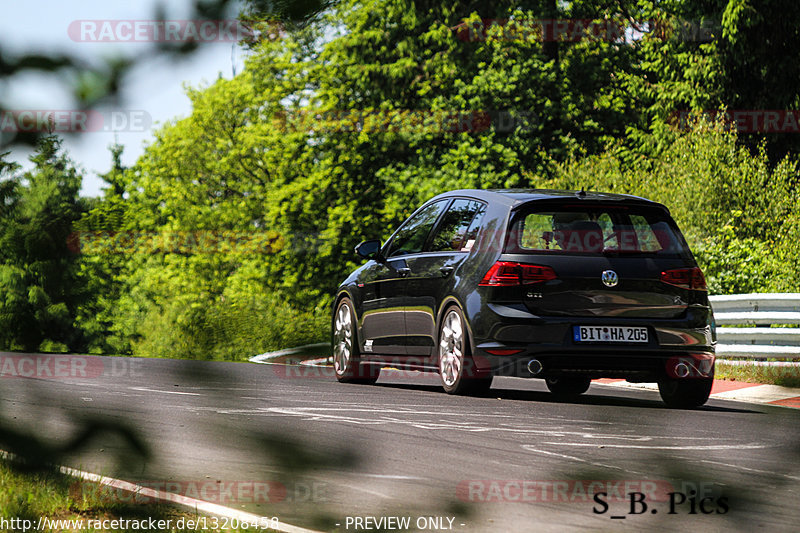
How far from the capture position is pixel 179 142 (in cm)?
197

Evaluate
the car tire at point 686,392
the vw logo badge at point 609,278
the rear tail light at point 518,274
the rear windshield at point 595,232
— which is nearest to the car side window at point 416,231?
the rear windshield at point 595,232

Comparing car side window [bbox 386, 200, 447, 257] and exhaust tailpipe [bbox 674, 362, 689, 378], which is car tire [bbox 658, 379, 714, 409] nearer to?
exhaust tailpipe [bbox 674, 362, 689, 378]

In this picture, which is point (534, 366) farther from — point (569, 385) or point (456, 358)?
point (569, 385)

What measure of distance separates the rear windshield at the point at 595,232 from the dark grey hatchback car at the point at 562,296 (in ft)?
0.03

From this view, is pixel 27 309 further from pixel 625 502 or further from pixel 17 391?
pixel 625 502

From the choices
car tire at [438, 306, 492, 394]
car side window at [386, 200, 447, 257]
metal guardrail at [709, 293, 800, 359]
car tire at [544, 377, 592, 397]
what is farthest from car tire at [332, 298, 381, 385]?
metal guardrail at [709, 293, 800, 359]

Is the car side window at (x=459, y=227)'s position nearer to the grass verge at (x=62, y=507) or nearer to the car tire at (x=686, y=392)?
the car tire at (x=686, y=392)

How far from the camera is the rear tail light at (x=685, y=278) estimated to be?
31.1 ft

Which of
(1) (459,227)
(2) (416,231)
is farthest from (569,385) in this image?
(1) (459,227)

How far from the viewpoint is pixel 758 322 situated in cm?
1551

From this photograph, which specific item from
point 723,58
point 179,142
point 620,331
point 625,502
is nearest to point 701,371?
point 620,331

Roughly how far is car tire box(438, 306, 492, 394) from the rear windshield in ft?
2.58

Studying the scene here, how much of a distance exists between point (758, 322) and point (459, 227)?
6790 millimetres

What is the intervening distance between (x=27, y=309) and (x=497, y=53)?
111 feet
